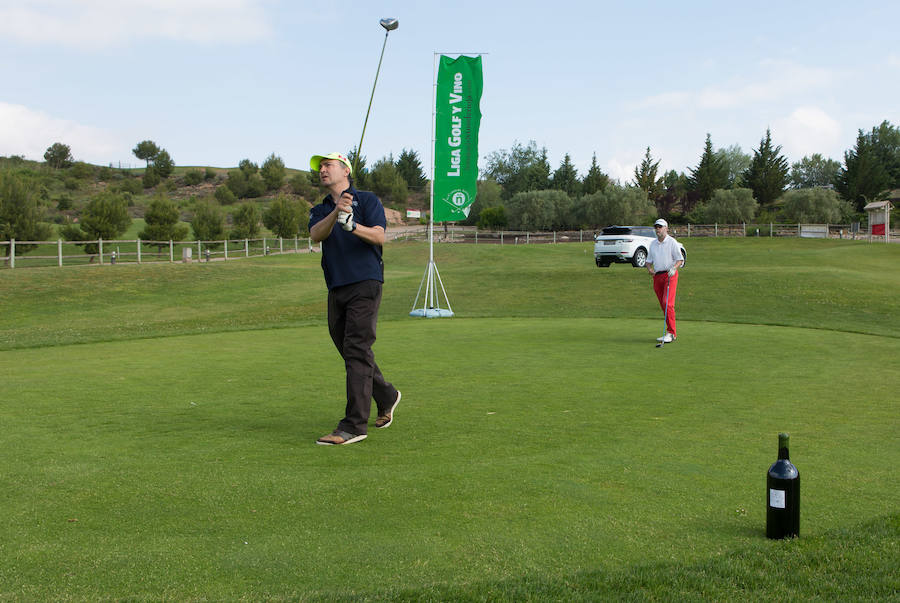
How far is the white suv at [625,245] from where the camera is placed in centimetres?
3441

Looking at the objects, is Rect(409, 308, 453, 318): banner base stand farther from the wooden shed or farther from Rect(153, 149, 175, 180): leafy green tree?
Rect(153, 149, 175, 180): leafy green tree

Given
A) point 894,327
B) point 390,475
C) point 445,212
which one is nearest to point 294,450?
point 390,475

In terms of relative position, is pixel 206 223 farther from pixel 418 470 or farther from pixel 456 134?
pixel 418 470

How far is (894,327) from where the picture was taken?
53.8 feet

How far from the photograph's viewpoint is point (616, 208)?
8356 cm

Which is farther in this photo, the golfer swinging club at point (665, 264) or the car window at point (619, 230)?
the car window at point (619, 230)

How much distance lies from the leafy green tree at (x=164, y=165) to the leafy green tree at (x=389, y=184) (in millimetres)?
38599

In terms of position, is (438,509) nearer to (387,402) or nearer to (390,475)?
(390,475)

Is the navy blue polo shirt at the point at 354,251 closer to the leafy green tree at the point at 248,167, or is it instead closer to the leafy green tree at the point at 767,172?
the leafy green tree at the point at 767,172

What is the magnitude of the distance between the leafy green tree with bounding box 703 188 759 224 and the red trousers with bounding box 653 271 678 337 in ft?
243

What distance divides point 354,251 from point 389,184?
405ft

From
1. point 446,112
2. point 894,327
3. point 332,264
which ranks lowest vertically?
point 894,327

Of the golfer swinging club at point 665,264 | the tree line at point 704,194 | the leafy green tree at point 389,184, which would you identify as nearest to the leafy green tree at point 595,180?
the tree line at point 704,194

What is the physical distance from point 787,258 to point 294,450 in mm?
37790
